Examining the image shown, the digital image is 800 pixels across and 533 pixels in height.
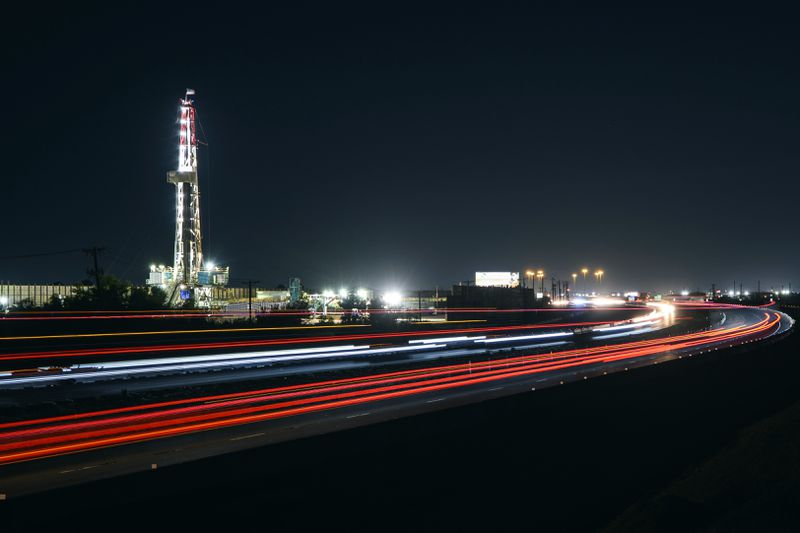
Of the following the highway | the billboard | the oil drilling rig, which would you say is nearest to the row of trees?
the oil drilling rig

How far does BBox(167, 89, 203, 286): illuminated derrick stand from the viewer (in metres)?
73.4

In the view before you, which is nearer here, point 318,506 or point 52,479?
point 318,506

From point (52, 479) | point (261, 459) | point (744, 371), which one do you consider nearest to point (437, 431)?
point (261, 459)

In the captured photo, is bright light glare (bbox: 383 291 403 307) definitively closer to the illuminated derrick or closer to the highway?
the illuminated derrick

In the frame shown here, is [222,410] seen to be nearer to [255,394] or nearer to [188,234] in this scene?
[255,394]

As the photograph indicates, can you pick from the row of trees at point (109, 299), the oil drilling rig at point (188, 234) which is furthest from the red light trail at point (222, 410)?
the oil drilling rig at point (188, 234)

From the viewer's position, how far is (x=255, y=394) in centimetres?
1866

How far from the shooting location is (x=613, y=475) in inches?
388

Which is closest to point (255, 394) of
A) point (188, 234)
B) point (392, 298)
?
point (188, 234)

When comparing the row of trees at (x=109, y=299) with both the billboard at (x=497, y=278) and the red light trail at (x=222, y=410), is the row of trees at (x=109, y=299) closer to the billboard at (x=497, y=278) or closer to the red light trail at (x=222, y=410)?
the red light trail at (x=222, y=410)

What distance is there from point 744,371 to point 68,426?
18.4 meters

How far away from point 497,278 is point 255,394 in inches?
5421

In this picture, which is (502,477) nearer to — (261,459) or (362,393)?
(261,459)

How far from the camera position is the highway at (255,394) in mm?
10906
